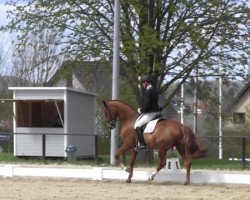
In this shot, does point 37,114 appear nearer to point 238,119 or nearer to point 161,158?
point 161,158

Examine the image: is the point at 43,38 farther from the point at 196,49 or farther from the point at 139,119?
the point at 139,119

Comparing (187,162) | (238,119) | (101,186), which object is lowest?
(101,186)

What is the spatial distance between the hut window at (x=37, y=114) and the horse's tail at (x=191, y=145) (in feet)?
36.6

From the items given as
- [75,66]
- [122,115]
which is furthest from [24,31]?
[122,115]

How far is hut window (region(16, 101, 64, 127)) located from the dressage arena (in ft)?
26.4

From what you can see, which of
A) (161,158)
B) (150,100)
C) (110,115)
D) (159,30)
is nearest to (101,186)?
(161,158)

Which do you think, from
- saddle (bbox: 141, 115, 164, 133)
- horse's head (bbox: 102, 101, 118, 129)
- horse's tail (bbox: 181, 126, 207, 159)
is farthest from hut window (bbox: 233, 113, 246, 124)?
saddle (bbox: 141, 115, 164, 133)

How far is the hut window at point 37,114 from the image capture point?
27.6m

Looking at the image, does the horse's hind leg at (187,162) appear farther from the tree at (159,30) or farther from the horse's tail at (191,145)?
the tree at (159,30)

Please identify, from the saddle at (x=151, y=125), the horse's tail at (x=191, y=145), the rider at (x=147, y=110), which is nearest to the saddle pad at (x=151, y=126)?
the saddle at (x=151, y=125)

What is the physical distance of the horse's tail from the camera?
54.7 feet

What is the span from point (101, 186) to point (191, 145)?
7.97 ft

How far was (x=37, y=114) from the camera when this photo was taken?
2839 cm

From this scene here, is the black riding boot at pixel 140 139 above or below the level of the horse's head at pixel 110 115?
below
